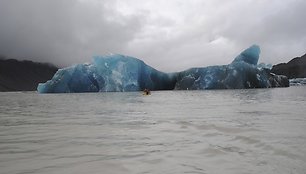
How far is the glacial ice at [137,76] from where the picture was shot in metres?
59.5

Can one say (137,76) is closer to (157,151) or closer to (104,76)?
(104,76)

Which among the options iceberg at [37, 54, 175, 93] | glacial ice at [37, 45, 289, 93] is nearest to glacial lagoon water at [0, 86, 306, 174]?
iceberg at [37, 54, 175, 93]

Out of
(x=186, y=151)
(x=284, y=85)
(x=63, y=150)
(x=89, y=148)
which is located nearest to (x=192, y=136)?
(x=186, y=151)

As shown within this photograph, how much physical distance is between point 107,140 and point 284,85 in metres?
72.7

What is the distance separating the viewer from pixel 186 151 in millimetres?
6078

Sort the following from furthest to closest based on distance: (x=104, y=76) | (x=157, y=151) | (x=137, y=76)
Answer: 1. (x=137, y=76)
2. (x=104, y=76)
3. (x=157, y=151)

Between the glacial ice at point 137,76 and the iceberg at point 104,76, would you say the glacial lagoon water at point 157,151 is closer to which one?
the iceberg at point 104,76

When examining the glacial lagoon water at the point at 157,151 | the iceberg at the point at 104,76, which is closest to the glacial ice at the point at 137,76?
the iceberg at the point at 104,76

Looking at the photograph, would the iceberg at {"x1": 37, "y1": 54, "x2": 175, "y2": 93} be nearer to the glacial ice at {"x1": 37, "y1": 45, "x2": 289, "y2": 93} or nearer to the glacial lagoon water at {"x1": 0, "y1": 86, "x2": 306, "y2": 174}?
the glacial ice at {"x1": 37, "y1": 45, "x2": 289, "y2": 93}

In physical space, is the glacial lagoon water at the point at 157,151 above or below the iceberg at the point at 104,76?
below

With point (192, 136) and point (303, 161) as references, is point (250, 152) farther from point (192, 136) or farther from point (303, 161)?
point (192, 136)

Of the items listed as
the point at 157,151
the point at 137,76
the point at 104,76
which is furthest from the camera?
Answer: the point at 137,76

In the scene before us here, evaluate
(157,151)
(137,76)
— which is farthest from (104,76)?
(157,151)

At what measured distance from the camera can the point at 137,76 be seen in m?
61.1
